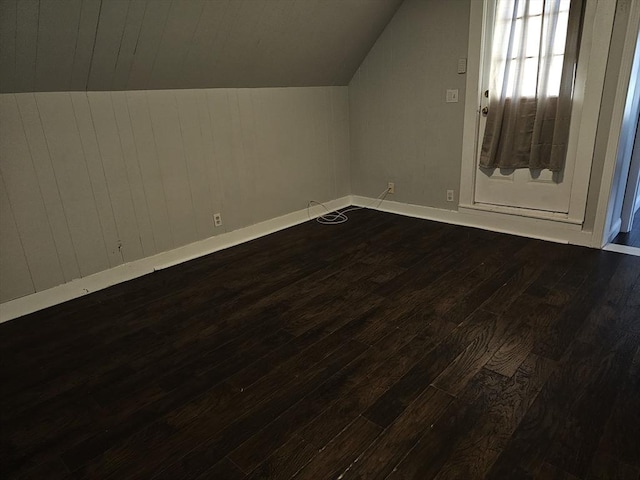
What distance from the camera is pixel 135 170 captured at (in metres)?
Result: 2.96

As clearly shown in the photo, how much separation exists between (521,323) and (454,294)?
0.43m

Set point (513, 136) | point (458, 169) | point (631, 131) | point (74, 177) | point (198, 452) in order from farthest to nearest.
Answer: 1. point (458, 169)
2. point (513, 136)
3. point (631, 131)
4. point (74, 177)
5. point (198, 452)

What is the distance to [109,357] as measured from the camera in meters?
2.11

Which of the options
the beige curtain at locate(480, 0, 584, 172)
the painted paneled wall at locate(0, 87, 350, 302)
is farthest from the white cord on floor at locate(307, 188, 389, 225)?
the beige curtain at locate(480, 0, 584, 172)

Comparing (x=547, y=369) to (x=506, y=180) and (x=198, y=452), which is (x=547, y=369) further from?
(x=506, y=180)

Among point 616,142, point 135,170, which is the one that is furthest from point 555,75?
point 135,170

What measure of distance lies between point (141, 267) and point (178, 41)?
1.58m

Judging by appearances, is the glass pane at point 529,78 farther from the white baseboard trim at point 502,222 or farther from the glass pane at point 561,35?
the white baseboard trim at point 502,222

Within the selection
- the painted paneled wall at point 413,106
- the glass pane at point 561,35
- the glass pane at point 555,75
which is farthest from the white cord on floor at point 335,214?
the glass pane at point 561,35

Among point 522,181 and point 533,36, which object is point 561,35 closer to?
point 533,36

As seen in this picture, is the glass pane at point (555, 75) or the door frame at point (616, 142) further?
the glass pane at point (555, 75)

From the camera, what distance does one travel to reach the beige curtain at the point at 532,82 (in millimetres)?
2949

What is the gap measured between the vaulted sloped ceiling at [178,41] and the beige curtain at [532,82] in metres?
1.09

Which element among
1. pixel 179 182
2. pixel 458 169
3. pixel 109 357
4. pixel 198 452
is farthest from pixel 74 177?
pixel 458 169
